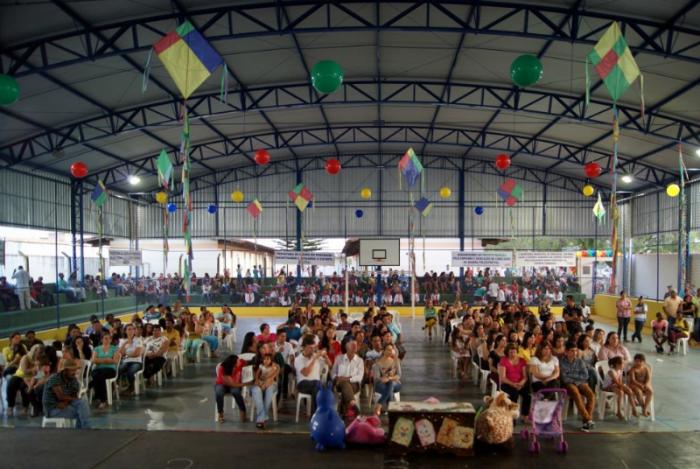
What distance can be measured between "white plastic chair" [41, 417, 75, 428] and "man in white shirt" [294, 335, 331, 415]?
2660 mm

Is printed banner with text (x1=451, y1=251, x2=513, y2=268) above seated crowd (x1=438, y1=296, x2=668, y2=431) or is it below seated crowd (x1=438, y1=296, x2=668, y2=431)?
above

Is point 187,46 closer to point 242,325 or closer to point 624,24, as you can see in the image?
point 624,24

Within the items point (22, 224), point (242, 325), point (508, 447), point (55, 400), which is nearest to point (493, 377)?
point (508, 447)

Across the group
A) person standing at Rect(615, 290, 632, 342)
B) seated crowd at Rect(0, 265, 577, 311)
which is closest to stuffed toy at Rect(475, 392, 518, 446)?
person standing at Rect(615, 290, 632, 342)

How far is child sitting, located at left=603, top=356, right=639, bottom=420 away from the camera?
255 inches

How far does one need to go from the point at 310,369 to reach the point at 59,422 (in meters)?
2.95

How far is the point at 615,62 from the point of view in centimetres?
731

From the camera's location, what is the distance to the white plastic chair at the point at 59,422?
19.5ft

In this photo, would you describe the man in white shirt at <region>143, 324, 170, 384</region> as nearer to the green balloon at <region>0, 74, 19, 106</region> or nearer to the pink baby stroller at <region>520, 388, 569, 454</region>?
the green balloon at <region>0, 74, 19, 106</region>

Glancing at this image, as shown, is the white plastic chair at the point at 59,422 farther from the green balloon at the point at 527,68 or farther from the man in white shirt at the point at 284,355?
the green balloon at the point at 527,68

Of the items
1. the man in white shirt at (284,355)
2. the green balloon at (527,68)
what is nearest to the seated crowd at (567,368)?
the man in white shirt at (284,355)

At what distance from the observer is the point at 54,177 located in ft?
68.2

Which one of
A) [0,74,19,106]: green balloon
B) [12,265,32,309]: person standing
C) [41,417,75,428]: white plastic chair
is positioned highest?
[0,74,19,106]: green balloon

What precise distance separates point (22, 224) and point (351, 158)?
46.7 ft
